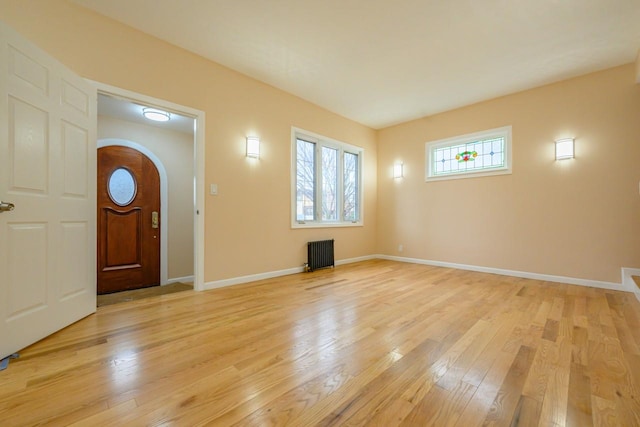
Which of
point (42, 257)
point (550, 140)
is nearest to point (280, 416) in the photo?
point (42, 257)

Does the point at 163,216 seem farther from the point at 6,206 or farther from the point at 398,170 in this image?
the point at 398,170

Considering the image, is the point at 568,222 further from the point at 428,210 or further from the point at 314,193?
the point at 314,193

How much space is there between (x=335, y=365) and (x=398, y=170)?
4627 millimetres

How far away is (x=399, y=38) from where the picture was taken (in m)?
2.94

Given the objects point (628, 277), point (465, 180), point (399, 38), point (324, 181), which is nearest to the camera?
point (399, 38)

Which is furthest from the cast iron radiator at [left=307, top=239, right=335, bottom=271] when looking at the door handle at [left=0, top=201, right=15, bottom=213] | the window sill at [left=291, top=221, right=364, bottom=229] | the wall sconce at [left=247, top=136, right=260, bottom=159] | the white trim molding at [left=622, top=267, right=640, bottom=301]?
the white trim molding at [left=622, top=267, right=640, bottom=301]

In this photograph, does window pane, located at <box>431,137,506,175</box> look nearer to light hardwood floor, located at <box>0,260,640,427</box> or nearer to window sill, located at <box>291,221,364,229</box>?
window sill, located at <box>291,221,364,229</box>

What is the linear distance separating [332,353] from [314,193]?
3291 mm

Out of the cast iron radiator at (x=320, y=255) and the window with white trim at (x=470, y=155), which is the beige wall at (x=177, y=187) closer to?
the cast iron radiator at (x=320, y=255)

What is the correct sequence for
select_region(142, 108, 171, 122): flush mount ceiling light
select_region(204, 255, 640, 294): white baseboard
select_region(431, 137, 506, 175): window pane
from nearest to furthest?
1. select_region(204, 255, 640, 294): white baseboard
2. select_region(142, 108, 171, 122): flush mount ceiling light
3. select_region(431, 137, 506, 175): window pane

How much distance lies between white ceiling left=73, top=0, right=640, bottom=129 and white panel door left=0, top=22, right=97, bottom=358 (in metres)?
1.08

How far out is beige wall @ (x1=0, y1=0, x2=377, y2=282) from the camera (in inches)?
95.9

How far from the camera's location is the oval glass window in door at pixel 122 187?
12.9 feet

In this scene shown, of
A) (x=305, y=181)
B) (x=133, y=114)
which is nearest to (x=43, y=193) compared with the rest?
(x=133, y=114)
